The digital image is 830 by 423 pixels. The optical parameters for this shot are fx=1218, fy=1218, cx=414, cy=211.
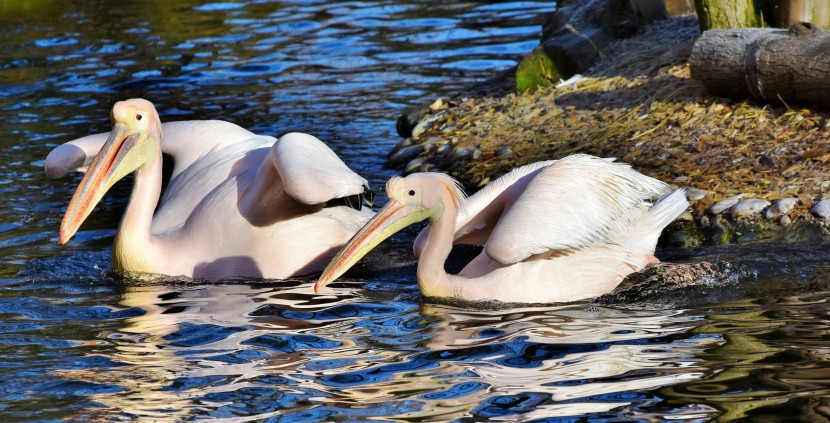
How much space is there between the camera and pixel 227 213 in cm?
547

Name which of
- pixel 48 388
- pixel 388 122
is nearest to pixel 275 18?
pixel 388 122

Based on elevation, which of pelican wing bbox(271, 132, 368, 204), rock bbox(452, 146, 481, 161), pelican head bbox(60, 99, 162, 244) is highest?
pelican head bbox(60, 99, 162, 244)

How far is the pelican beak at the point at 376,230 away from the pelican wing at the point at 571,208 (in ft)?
1.14

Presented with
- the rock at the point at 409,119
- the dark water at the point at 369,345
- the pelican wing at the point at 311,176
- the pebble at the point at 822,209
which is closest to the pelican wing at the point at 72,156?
→ the dark water at the point at 369,345

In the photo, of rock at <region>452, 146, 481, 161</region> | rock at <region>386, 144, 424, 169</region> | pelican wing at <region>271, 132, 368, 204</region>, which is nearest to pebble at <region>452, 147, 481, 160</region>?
rock at <region>452, 146, 481, 161</region>

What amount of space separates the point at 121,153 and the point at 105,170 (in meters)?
0.10

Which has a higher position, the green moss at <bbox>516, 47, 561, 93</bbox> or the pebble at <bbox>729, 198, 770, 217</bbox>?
the green moss at <bbox>516, 47, 561, 93</bbox>

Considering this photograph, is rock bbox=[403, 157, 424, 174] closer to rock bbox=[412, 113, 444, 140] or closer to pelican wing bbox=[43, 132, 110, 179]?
rock bbox=[412, 113, 444, 140]

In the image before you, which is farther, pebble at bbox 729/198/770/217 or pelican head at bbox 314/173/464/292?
pebble at bbox 729/198/770/217

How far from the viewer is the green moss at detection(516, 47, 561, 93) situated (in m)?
8.11

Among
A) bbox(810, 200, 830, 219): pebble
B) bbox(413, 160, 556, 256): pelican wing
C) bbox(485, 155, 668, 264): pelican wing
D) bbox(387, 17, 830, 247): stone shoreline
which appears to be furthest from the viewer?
bbox(387, 17, 830, 247): stone shoreline

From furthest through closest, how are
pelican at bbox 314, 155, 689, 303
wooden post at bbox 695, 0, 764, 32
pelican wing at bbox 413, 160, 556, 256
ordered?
wooden post at bbox 695, 0, 764, 32, pelican wing at bbox 413, 160, 556, 256, pelican at bbox 314, 155, 689, 303

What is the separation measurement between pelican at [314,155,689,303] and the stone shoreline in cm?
68

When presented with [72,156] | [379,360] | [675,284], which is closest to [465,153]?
[72,156]
